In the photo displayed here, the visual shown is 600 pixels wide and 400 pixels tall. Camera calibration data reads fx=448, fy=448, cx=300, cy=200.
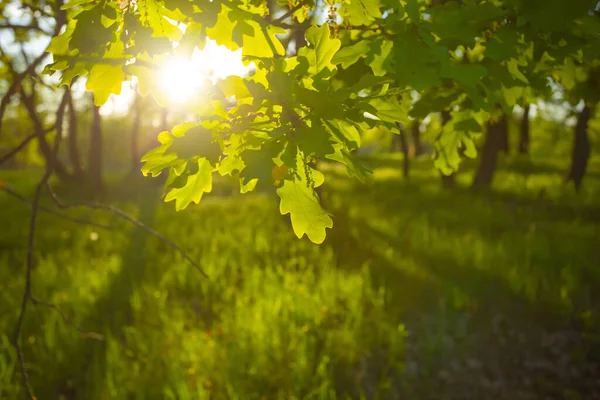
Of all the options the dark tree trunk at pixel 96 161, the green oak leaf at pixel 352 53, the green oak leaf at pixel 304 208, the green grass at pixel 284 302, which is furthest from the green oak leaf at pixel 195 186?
the dark tree trunk at pixel 96 161

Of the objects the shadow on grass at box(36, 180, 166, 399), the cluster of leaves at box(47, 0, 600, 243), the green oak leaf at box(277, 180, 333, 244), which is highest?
the cluster of leaves at box(47, 0, 600, 243)

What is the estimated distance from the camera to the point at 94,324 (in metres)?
3.95

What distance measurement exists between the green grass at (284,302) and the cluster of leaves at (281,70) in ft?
6.05

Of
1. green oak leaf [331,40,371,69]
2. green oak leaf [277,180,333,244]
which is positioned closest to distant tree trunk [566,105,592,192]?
green oak leaf [331,40,371,69]

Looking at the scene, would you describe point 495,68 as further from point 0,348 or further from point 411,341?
point 0,348

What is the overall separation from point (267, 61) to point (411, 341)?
3.25m

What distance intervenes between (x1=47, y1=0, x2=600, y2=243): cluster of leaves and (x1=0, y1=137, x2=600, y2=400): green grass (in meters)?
1.84

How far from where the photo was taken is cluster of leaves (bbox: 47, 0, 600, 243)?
132 centimetres

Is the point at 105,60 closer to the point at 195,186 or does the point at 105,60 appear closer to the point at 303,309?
the point at 195,186

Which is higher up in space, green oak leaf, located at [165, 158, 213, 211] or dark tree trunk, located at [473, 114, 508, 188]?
dark tree trunk, located at [473, 114, 508, 188]

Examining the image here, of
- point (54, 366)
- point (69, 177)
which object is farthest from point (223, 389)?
point (69, 177)

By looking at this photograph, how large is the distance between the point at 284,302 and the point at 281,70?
2.97 m

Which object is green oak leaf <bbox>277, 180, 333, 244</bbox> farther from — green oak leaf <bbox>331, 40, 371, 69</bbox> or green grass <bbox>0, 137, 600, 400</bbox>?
green grass <bbox>0, 137, 600, 400</bbox>

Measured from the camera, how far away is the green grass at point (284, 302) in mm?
3254
